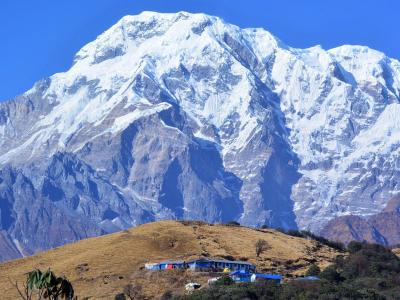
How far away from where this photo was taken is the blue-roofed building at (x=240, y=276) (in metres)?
179

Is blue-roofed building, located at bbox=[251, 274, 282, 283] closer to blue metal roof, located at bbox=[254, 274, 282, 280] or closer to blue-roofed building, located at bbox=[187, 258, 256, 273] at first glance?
blue metal roof, located at bbox=[254, 274, 282, 280]

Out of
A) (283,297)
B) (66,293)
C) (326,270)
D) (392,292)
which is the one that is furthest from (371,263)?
(66,293)

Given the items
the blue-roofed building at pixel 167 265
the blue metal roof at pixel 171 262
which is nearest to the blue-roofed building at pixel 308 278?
the blue-roofed building at pixel 167 265

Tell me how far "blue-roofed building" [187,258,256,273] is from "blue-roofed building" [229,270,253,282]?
22.7 feet

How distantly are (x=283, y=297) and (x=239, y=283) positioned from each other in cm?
1213

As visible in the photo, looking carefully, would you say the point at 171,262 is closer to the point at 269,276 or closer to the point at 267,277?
the point at 269,276

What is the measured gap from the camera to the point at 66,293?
9312 centimetres

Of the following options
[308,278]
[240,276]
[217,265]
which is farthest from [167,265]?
[308,278]

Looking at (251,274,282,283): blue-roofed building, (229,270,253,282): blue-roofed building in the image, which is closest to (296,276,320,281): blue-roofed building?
(251,274,282,283): blue-roofed building

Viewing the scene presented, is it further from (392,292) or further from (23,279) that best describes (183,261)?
(392,292)

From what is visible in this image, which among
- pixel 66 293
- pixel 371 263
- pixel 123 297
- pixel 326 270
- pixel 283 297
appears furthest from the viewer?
pixel 371 263

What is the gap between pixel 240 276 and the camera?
182m

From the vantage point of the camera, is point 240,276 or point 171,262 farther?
point 171,262

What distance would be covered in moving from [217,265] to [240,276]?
10961 millimetres
